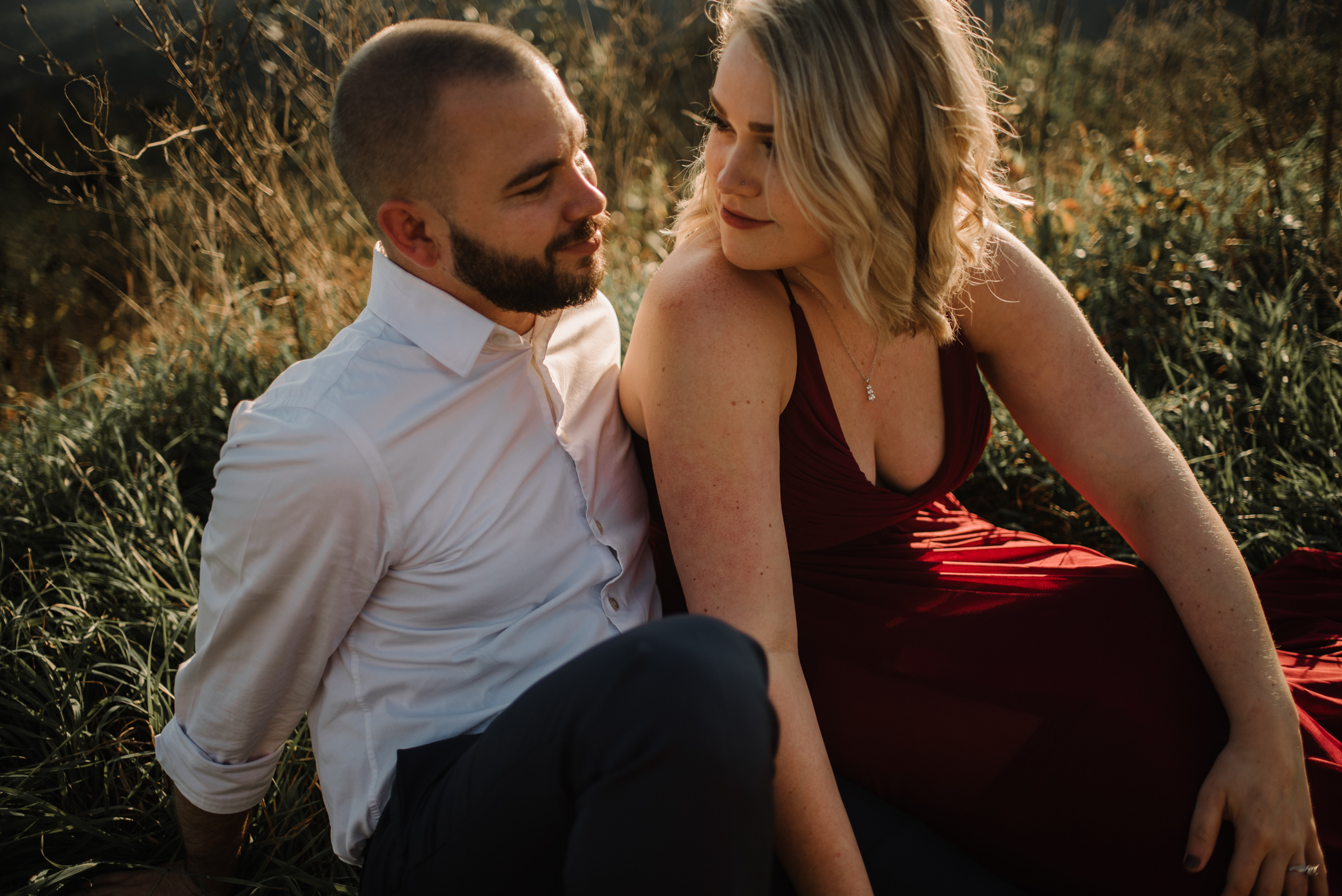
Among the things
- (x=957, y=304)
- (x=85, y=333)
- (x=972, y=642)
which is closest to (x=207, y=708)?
(x=972, y=642)

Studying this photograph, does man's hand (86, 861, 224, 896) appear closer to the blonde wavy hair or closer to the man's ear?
the man's ear

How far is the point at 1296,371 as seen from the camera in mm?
2789

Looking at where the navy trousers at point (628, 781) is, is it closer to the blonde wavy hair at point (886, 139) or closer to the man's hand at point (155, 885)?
the man's hand at point (155, 885)

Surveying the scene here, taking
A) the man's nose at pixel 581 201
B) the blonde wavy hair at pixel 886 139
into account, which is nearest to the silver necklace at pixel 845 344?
the blonde wavy hair at pixel 886 139

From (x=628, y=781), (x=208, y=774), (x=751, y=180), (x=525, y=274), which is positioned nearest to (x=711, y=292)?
(x=751, y=180)

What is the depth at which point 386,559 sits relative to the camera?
1.44 m

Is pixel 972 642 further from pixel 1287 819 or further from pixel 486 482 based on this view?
pixel 486 482

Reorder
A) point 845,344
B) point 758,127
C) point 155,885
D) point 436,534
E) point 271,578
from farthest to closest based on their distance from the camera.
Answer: point 845,344
point 155,885
point 758,127
point 436,534
point 271,578

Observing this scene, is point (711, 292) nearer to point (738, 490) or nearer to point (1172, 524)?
point (738, 490)

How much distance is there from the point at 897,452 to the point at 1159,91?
173 inches

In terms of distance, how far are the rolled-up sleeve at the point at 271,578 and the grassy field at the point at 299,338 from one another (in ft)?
Answer: 1.51

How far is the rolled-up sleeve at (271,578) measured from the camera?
133cm

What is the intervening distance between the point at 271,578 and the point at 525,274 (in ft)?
2.35

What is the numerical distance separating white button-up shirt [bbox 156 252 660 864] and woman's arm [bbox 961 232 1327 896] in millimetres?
1042
